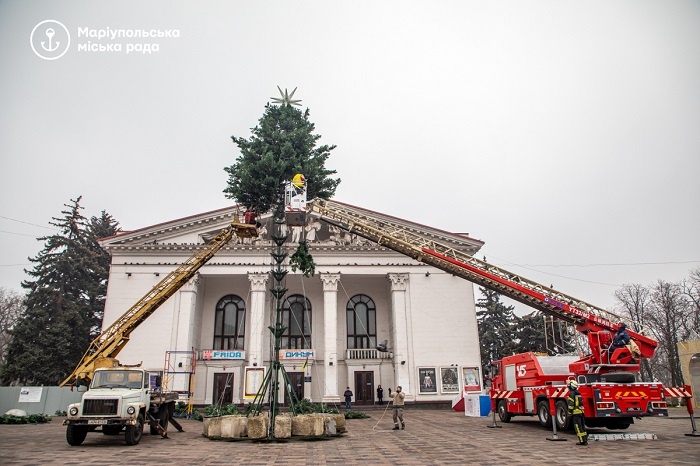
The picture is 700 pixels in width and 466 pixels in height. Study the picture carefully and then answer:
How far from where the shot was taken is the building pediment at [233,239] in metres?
32.1

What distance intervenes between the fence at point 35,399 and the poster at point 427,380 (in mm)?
21308

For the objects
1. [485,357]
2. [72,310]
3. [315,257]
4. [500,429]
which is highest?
[315,257]

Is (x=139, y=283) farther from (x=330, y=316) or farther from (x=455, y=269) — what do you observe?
(x=455, y=269)

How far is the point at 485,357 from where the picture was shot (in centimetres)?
4559

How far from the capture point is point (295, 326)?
3497cm

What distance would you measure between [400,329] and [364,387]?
484cm

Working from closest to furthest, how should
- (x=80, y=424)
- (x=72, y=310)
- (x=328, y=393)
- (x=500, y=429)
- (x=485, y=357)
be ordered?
(x=80, y=424), (x=500, y=429), (x=328, y=393), (x=72, y=310), (x=485, y=357)

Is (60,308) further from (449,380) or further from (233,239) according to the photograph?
(449,380)

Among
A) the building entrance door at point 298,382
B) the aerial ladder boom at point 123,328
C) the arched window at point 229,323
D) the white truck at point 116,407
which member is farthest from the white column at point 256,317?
the white truck at point 116,407

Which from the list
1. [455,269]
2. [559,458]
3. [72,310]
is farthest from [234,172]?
[72,310]

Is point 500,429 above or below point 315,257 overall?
below

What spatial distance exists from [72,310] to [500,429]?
33178 millimetres

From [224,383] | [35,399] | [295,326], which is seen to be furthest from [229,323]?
[35,399]

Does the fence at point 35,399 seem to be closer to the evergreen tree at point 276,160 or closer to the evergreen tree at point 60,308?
the evergreen tree at point 60,308
